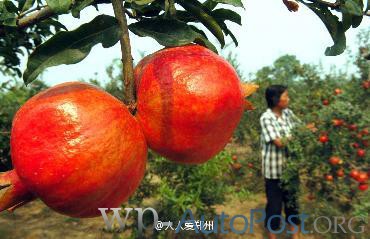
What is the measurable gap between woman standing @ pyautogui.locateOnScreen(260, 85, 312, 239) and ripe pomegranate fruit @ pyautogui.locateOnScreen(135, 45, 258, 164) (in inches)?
137

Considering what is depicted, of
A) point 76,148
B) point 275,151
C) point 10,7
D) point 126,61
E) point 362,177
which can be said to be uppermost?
point 10,7

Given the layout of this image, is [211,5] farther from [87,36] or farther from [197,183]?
[197,183]

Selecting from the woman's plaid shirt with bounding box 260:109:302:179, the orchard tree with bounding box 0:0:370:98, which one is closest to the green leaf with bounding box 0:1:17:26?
the orchard tree with bounding box 0:0:370:98

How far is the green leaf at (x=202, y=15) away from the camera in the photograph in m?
0.74

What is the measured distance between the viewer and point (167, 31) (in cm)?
70

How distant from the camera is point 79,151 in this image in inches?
22.2

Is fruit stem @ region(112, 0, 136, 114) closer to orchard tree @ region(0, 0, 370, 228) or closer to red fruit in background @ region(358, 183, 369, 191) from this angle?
orchard tree @ region(0, 0, 370, 228)

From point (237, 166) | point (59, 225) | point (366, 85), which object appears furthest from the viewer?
point (237, 166)

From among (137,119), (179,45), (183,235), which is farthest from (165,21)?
(183,235)

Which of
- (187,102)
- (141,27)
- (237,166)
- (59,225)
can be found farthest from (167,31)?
(237,166)

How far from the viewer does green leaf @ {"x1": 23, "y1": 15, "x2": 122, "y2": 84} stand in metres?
0.64

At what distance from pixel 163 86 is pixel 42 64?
0.19 meters

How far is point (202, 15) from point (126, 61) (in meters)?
0.20

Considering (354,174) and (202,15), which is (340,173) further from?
(202,15)
